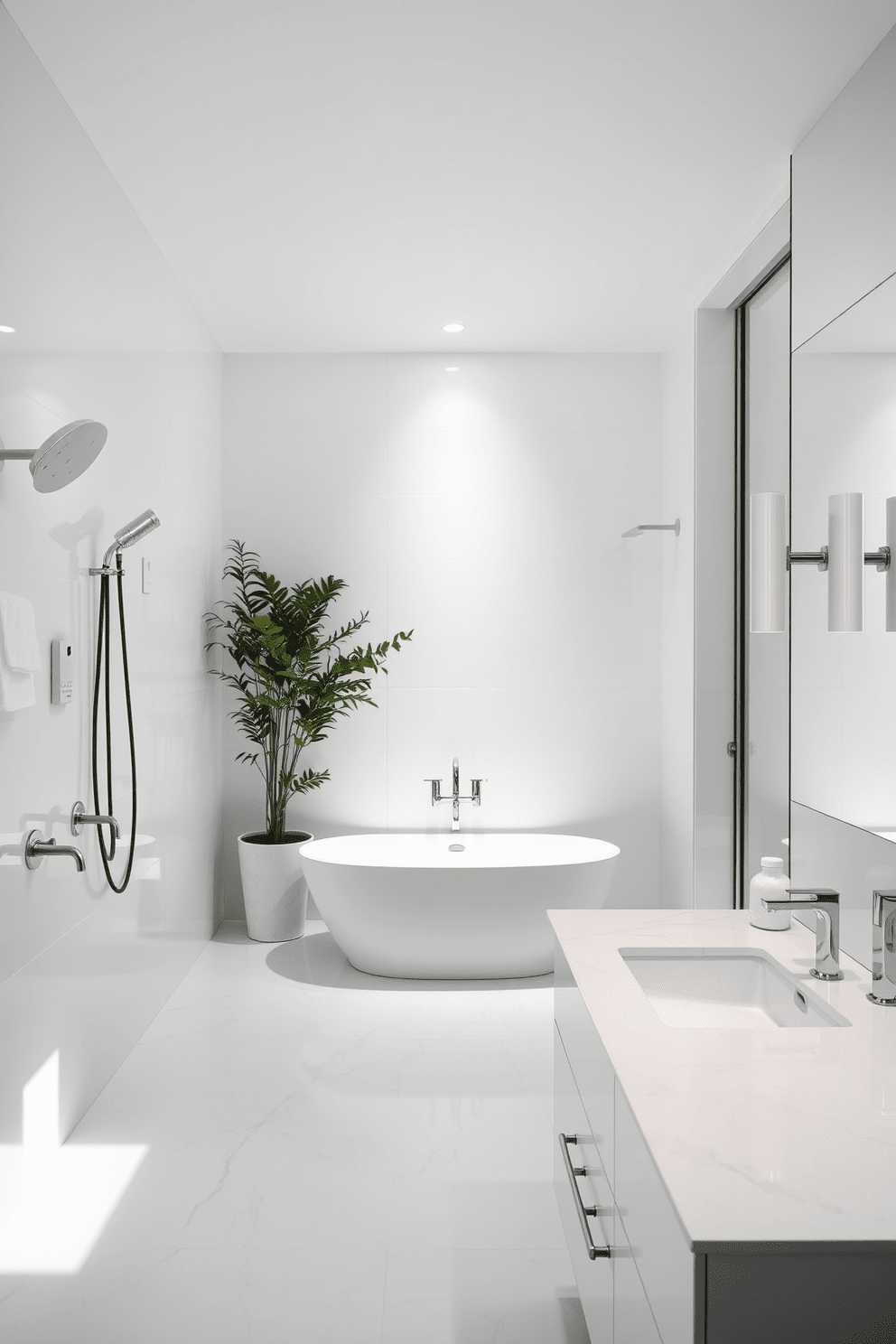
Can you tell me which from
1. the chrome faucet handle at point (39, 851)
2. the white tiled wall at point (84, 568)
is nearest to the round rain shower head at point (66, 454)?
the white tiled wall at point (84, 568)

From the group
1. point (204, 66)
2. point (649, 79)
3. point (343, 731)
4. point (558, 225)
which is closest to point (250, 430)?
point (343, 731)

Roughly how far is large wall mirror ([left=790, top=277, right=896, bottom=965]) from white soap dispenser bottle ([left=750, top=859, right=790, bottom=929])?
0.23 m

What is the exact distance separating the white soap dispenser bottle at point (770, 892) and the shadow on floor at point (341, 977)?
2042mm

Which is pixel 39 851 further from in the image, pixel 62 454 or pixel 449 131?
pixel 449 131

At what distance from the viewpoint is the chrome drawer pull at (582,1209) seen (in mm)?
1481

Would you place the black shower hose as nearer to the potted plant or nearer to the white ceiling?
the white ceiling

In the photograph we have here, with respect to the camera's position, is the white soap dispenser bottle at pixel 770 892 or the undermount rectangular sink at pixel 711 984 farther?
the white soap dispenser bottle at pixel 770 892

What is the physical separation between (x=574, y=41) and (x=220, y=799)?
3.48 meters

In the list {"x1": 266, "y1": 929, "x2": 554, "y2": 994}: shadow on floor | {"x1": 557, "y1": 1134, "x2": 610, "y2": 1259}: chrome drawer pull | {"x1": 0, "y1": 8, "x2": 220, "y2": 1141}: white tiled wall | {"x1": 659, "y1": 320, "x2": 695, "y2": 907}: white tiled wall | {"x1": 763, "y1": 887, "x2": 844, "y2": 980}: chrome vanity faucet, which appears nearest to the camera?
{"x1": 557, "y1": 1134, "x2": 610, "y2": 1259}: chrome drawer pull

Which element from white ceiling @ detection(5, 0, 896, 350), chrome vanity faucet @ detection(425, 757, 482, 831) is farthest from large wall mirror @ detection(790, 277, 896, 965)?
chrome vanity faucet @ detection(425, 757, 482, 831)

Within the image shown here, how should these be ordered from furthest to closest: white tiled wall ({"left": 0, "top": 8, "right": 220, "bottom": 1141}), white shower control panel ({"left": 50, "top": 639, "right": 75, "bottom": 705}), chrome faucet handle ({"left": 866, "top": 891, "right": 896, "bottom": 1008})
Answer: white shower control panel ({"left": 50, "top": 639, "right": 75, "bottom": 705}) < white tiled wall ({"left": 0, "top": 8, "right": 220, "bottom": 1141}) < chrome faucet handle ({"left": 866, "top": 891, "right": 896, "bottom": 1008})

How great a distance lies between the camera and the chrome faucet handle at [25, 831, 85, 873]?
7.58 ft

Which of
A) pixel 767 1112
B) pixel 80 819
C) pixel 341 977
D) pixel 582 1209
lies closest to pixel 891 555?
pixel 767 1112

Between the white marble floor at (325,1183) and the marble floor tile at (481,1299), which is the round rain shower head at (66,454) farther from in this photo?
Answer: the marble floor tile at (481,1299)
